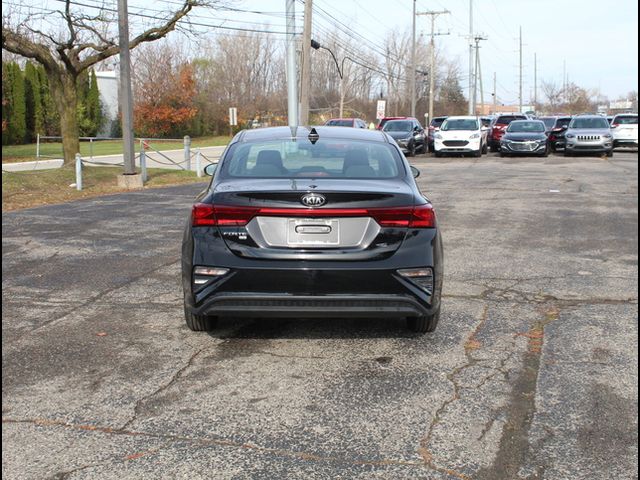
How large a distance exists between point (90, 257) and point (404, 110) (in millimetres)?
69651

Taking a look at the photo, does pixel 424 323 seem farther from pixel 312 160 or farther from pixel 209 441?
pixel 209 441

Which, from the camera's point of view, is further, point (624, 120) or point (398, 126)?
point (624, 120)

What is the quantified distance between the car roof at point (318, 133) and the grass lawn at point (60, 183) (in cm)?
951

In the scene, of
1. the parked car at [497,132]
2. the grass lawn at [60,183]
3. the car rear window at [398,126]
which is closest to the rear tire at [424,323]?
the grass lawn at [60,183]

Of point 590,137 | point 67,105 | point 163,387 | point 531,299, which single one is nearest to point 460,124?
point 590,137

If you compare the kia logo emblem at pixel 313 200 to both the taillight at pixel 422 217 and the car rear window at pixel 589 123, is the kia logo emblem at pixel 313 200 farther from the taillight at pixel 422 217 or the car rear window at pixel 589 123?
the car rear window at pixel 589 123

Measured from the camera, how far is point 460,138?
99.4 feet

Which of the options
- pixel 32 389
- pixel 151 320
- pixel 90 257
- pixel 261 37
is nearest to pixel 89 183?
pixel 90 257

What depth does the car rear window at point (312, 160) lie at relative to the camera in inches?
219

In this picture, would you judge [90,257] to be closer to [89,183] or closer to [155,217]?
[155,217]

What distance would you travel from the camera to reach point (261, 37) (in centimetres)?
7019

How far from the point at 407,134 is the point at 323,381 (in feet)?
91.0

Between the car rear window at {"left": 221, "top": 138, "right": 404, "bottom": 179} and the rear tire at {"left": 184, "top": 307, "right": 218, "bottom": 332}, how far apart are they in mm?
1054

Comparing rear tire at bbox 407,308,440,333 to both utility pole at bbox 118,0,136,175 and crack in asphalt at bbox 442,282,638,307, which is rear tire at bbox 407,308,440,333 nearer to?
crack in asphalt at bbox 442,282,638,307
